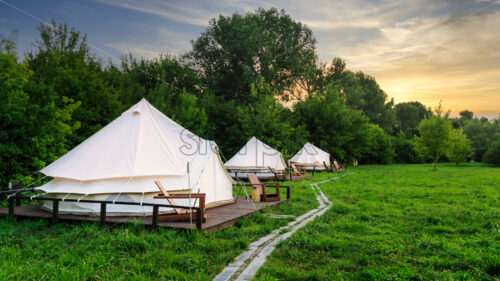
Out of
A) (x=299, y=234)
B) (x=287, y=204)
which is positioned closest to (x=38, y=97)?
(x=287, y=204)

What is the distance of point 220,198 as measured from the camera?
9.51 m

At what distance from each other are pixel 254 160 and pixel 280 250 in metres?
15.1

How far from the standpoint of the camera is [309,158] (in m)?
29.3

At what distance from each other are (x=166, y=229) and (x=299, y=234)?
273cm

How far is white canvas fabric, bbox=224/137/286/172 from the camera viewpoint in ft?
65.9

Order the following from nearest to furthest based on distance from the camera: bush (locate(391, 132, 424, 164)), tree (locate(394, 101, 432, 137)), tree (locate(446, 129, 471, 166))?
tree (locate(446, 129, 471, 166))
bush (locate(391, 132, 424, 164))
tree (locate(394, 101, 432, 137))

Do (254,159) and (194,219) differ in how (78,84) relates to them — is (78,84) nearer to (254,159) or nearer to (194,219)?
(254,159)

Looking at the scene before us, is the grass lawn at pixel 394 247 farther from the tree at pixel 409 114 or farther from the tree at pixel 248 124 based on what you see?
the tree at pixel 409 114

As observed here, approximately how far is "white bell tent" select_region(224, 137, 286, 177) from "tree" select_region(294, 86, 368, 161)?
16.2 meters

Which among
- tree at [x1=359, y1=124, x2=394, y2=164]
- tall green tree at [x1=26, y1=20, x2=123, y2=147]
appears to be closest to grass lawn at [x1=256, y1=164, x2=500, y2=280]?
tall green tree at [x1=26, y1=20, x2=123, y2=147]

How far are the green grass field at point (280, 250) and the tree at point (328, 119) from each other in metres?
29.8

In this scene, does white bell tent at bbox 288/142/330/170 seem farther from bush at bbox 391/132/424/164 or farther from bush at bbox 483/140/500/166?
bush at bbox 391/132/424/164

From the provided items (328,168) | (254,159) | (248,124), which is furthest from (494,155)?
(254,159)

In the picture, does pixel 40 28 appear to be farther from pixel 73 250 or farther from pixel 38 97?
pixel 73 250
